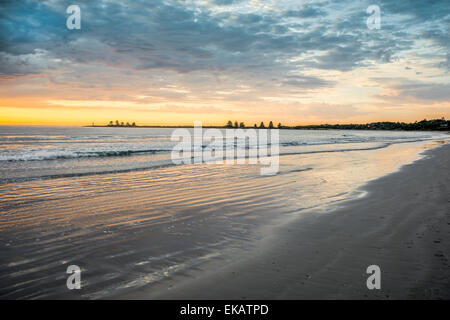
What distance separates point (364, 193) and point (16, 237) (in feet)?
32.8

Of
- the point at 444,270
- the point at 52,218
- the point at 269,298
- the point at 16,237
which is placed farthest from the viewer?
the point at 52,218

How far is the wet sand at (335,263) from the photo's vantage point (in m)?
3.56

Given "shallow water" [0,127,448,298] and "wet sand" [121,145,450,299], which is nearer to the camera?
"wet sand" [121,145,450,299]

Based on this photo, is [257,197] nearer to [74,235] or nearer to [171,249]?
[171,249]

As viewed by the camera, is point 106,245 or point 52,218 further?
point 52,218

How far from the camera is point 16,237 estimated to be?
545 centimetres

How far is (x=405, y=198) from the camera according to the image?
8828mm

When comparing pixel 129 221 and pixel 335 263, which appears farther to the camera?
pixel 129 221

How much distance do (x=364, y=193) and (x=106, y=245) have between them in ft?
27.7

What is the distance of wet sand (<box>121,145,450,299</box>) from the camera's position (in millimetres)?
3559

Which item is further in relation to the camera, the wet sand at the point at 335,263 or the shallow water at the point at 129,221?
the shallow water at the point at 129,221

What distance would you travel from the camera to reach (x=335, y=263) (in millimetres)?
4332
